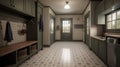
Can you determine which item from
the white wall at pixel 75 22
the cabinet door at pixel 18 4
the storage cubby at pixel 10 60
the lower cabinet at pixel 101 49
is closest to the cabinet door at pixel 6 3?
the cabinet door at pixel 18 4

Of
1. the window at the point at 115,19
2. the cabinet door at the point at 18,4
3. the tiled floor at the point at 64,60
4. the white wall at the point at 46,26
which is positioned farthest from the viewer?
the white wall at the point at 46,26

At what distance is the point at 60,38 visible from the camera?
1102 centimetres

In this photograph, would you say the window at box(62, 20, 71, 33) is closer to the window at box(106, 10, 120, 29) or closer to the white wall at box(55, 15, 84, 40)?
the white wall at box(55, 15, 84, 40)

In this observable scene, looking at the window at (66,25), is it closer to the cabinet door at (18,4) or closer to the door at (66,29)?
the door at (66,29)

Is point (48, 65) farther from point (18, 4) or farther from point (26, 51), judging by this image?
point (18, 4)

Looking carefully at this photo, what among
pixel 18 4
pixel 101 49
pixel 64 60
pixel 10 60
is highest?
pixel 18 4

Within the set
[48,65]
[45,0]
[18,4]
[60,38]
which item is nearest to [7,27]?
[18,4]

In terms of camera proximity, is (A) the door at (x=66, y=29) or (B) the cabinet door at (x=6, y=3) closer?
(B) the cabinet door at (x=6, y=3)

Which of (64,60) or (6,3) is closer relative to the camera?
(6,3)

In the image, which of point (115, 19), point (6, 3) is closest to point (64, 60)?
point (115, 19)

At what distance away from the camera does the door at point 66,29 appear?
10.9 m

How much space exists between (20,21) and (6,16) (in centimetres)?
104

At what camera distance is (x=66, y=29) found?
35.9 ft

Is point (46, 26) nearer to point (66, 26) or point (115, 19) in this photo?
point (66, 26)
